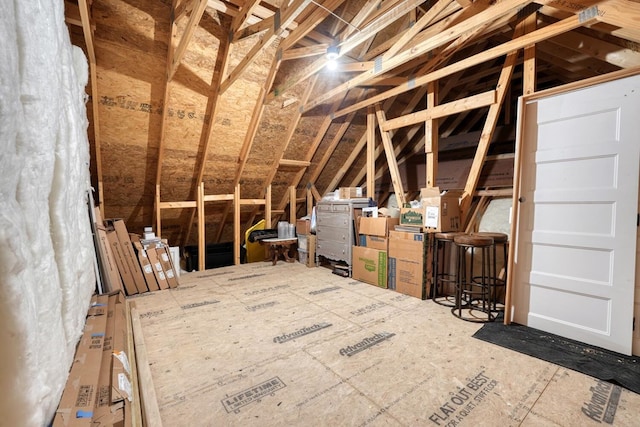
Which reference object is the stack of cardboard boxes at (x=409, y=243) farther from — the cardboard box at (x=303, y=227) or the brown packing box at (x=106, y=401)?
the brown packing box at (x=106, y=401)

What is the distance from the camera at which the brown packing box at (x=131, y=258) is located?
3.62m

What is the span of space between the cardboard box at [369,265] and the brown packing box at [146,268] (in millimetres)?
2688

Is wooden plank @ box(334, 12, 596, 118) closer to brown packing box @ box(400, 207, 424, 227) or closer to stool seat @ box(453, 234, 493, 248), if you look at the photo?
brown packing box @ box(400, 207, 424, 227)

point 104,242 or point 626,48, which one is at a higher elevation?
point 626,48

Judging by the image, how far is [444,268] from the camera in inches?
138

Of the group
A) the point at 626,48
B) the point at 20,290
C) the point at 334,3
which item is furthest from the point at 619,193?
the point at 20,290

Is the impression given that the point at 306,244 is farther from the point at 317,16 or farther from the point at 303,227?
the point at 317,16

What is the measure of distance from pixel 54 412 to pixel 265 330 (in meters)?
1.52

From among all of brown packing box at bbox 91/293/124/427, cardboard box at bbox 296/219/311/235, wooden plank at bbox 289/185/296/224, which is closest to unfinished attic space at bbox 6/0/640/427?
brown packing box at bbox 91/293/124/427

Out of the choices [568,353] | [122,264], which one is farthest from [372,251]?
[122,264]

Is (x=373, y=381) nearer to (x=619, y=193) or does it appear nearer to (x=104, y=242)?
(x=619, y=193)

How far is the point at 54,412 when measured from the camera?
1.13 meters

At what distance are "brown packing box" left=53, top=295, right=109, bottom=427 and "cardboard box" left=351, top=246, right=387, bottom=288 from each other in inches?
112

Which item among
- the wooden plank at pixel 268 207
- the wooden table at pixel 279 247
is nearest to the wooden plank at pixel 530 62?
the wooden table at pixel 279 247
